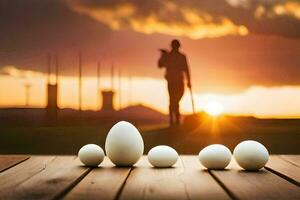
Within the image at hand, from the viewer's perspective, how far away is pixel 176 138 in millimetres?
6152

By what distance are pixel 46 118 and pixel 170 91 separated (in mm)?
1410

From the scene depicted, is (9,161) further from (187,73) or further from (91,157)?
(187,73)

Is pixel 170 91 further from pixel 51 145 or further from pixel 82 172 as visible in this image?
pixel 82 172

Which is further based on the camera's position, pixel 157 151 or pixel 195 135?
Answer: pixel 195 135

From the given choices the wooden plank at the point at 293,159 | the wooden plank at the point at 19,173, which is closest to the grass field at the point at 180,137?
the wooden plank at the point at 293,159

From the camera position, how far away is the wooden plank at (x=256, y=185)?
5.90 ft

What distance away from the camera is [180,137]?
20.2 feet

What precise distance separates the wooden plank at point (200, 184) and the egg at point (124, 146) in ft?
0.74

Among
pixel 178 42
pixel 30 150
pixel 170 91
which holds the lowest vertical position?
pixel 30 150

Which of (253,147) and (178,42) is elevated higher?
(178,42)

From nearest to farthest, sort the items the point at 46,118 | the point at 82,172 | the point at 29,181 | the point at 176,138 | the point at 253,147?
the point at 29,181
the point at 82,172
the point at 253,147
the point at 176,138
the point at 46,118

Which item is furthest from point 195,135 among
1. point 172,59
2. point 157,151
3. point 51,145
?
point 157,151

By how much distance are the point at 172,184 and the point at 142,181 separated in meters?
0.13

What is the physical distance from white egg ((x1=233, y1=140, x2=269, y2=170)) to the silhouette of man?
3.53 meters
